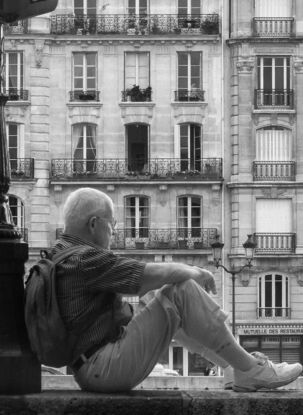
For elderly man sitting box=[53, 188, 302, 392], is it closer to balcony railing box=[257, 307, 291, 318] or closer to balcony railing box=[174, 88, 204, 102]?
balcony railing box=[257, 307, 291, 318]

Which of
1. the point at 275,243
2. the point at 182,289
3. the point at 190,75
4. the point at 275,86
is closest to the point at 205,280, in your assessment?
the point at 182,289

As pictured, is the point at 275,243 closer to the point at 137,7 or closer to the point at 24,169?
the point at 24,169

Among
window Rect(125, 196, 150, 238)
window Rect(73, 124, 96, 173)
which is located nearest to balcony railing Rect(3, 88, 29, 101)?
window Rect(73, 124, 96, 173)

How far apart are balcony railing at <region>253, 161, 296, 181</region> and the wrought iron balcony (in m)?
4.28

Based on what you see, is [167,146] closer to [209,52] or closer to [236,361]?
[209,52]

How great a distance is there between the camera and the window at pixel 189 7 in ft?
169

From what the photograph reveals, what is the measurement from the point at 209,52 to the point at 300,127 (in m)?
3.94

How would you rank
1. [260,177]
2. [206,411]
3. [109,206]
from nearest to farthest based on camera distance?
1. [206,411]
2. [109,206]
3. [260,177]

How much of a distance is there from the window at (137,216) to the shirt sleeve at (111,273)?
140ft

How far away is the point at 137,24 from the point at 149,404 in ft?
145

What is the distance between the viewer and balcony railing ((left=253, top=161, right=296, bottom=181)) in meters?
50.5

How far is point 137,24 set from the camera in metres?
51.2

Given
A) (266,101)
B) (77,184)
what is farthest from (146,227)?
(266,101)

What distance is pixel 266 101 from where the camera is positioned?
50844 millimetres
